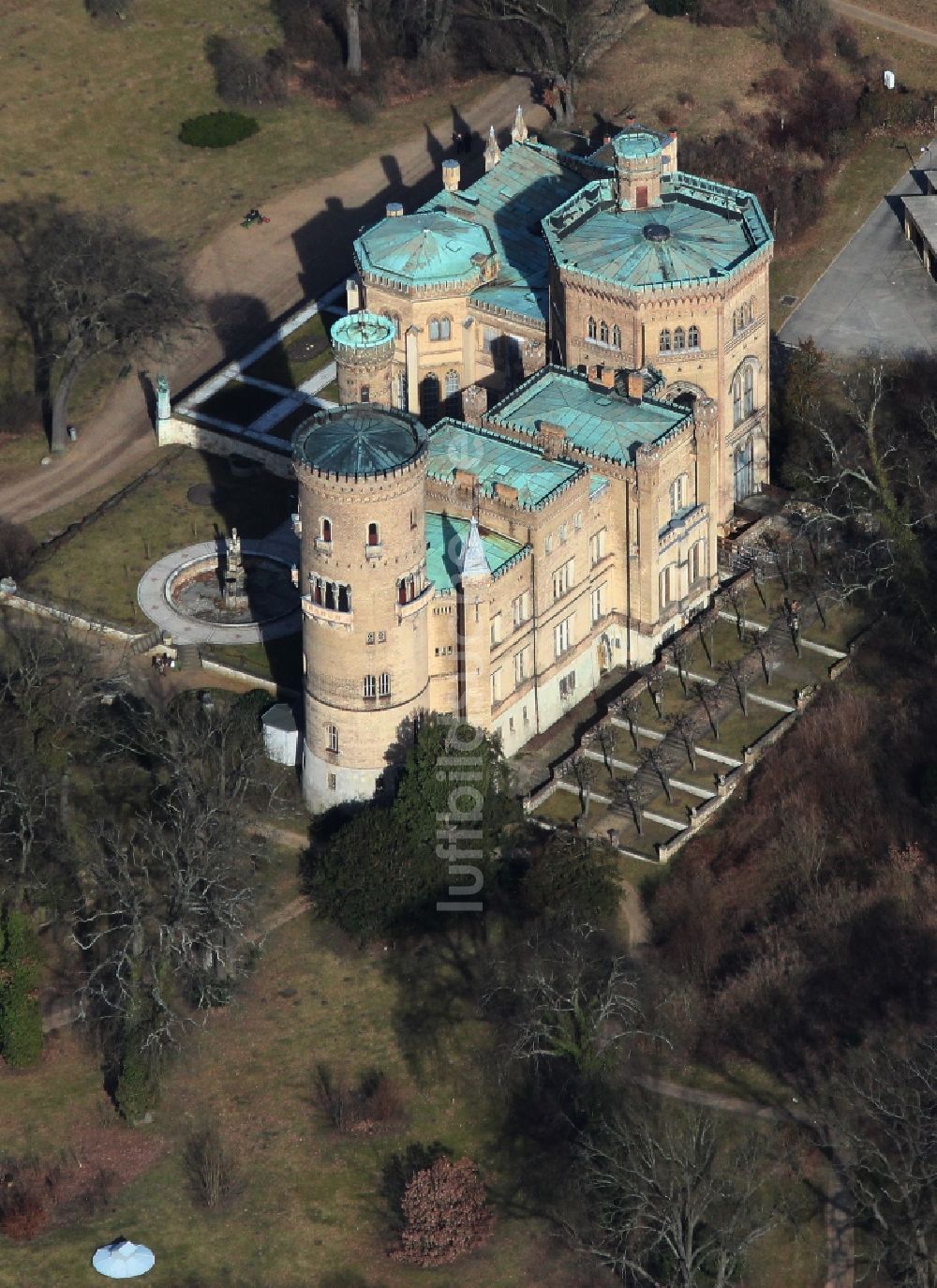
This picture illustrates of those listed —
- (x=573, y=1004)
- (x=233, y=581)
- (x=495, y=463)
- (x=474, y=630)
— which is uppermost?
(x=495, y=463)

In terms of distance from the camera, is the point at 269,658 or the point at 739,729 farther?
the point at 269,658

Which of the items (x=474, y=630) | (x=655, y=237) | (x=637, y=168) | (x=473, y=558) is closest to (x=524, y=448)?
(x=473, y=558)

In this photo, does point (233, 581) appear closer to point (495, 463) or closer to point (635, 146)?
point (495, 463)

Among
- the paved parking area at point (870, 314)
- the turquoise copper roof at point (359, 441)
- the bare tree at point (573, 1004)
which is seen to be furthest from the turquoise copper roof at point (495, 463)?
the paved parking area at point (870, 314)

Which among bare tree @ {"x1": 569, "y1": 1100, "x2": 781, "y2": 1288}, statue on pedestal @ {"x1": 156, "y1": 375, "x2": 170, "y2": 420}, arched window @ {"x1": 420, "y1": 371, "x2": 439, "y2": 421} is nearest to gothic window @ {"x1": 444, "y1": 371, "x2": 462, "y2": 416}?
arched window @ {"x1": 420, "y1": 371, "x2": 439, "y2": 421}

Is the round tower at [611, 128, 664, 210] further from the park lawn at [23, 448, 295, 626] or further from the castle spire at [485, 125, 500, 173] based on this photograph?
the park lawn at [23, 448, 295, 626]
